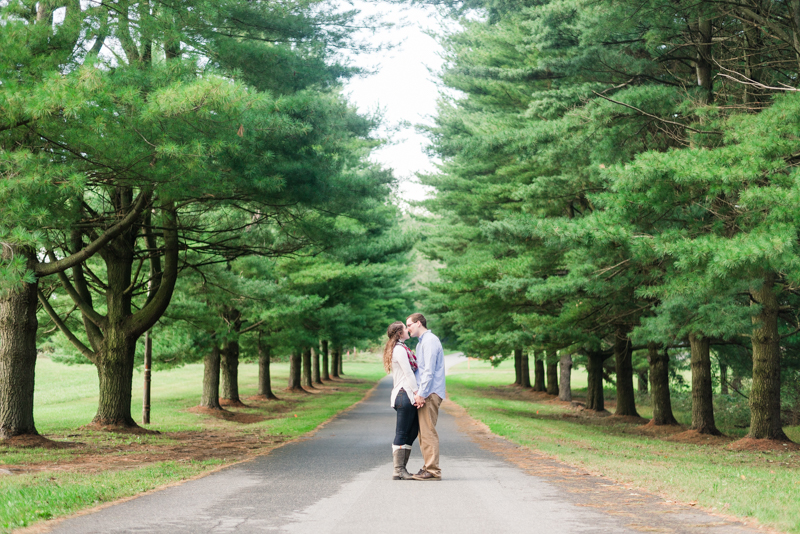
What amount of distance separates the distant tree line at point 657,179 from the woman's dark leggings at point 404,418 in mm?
4946

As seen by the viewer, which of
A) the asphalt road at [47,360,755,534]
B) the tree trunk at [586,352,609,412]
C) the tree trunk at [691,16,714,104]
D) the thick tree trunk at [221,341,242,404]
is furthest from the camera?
the tree trunk at [586,352,609,412]

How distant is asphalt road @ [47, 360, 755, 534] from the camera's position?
5.40 meters

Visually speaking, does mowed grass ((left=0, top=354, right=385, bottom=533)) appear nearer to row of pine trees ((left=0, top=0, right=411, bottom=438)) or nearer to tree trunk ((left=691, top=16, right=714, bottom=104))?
row of pine trees ((left=0, top=0, right=411, bottom=438))

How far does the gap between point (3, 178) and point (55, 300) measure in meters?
10.6

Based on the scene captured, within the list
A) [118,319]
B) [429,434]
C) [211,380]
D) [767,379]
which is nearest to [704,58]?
[767,379]

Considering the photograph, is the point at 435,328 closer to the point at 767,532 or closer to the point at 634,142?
the point at 634,142

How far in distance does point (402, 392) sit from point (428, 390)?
0.31 m

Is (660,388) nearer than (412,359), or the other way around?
(412,359)

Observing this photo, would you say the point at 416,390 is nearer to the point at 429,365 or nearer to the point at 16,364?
the point at 429,365

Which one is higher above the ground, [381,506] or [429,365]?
[429,365]

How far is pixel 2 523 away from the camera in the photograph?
5.28m

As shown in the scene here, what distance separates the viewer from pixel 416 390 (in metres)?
7.76

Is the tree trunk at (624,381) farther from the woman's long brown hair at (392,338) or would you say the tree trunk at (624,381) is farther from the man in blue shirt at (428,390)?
the woman's long brown hair at (392,338)

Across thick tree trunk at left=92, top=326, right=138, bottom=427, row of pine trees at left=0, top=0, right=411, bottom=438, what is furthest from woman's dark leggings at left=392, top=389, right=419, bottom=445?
thick tree trunk at left=92, top=326, right=138, bottom=427
